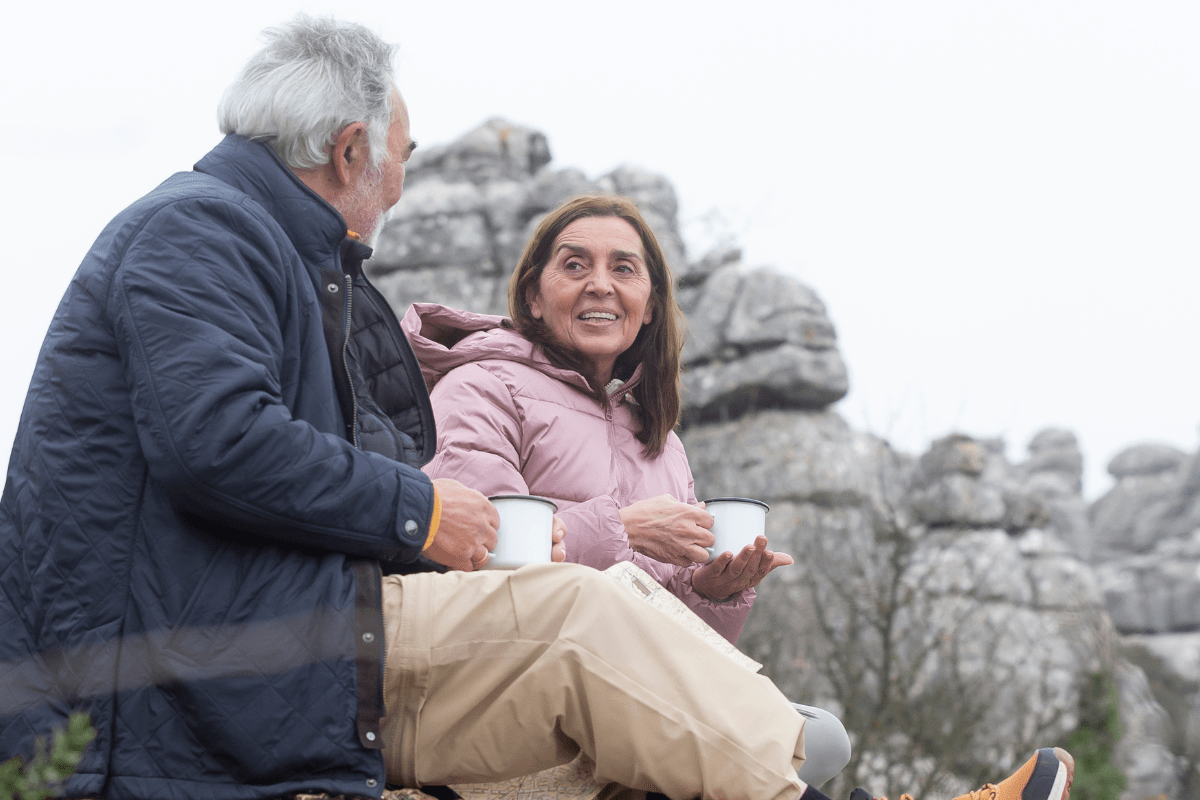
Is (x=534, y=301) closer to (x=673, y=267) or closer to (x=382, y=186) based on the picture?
(x=382, y=186)

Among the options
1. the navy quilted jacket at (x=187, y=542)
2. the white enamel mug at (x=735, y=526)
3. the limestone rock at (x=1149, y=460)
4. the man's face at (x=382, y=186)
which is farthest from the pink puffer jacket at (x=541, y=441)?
the limestone rock at (x=1149, y=460)

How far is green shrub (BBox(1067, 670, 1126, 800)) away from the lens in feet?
34.7

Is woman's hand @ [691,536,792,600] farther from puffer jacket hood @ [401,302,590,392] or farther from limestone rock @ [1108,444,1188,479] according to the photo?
limestone rock @ [1108,444,1188,479]

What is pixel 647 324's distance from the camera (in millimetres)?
3490

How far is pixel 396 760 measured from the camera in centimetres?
187

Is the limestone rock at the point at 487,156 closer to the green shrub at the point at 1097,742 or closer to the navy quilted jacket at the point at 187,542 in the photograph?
the green shrub at the point at 1097,742

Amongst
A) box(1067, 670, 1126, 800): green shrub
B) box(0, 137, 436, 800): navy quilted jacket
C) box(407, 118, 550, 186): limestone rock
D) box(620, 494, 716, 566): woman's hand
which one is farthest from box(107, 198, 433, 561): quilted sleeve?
box(407, 118, 550, 186): limestone rock

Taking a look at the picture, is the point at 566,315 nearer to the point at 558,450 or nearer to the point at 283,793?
the point at 558,450

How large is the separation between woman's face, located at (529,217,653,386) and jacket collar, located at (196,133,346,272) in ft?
3.91

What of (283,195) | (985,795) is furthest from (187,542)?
(985,795)

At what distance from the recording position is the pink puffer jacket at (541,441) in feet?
8.86

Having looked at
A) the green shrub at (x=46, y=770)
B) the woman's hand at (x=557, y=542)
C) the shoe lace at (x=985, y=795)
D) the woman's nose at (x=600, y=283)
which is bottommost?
the shoe lace at (x=985, y=795)

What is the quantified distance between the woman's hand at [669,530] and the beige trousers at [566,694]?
800 mm

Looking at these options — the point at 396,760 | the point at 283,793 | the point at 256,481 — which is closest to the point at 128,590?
the point at 256,481
